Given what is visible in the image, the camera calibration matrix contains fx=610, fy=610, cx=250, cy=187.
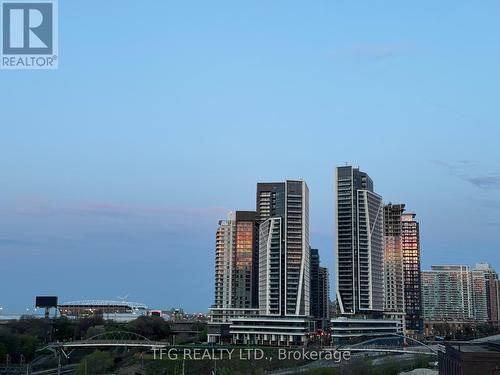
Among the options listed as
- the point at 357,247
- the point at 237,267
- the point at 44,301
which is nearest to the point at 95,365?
the point at 237,267

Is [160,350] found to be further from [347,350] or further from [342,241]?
[342,241]

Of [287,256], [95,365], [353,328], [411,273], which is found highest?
[287,256]

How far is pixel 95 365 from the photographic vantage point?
96.4m

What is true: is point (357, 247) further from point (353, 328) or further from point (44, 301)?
point (44, 301)

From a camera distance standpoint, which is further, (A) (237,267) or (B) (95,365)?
(A) (237,267)

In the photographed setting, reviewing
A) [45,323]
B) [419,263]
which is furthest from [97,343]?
[419,263]

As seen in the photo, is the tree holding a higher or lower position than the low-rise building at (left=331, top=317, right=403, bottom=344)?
lower

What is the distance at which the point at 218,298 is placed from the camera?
499 feet

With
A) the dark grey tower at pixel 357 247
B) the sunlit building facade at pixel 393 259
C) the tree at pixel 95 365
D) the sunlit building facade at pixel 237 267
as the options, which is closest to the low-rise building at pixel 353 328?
the dark grey tower at pixel 357 247

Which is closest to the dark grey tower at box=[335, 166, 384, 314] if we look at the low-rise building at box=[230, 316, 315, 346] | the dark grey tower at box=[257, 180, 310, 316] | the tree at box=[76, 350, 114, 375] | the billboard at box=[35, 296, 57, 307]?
the dark grey tower at box=[257, 180, 310, 316]

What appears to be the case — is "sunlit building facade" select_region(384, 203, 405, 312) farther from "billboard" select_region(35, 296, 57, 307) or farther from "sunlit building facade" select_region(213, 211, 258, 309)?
"billboard" select_region(35, 296, 57, 307)

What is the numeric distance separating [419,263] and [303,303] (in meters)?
62.3

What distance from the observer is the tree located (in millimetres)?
93731

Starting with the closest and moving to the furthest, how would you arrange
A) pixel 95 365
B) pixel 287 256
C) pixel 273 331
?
pixel 95 365
pixel 273 331
pixel 287 256
